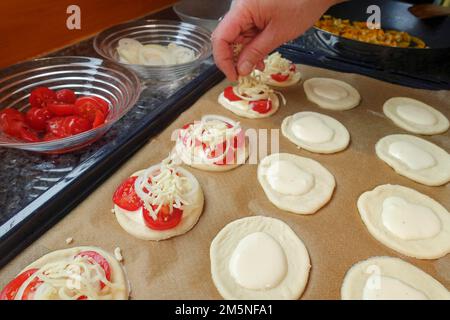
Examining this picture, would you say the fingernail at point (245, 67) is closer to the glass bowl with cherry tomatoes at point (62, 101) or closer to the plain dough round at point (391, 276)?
the glass bowl with cherry tomatoes at point (62, 101)

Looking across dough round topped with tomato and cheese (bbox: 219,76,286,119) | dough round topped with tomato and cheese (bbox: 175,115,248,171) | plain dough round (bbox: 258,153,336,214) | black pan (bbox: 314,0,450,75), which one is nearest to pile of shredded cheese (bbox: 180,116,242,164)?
dough round topped with tomato and cheese (bbox: 175,115,248,171)

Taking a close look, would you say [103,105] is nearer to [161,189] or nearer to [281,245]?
[161,189]

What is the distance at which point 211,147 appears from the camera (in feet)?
6.35

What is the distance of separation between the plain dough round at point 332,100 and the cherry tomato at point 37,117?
5.50 ft

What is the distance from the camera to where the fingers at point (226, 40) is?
1985mm

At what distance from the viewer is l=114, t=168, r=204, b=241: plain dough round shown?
156 cm

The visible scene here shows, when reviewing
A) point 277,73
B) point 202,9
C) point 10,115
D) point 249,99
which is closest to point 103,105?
point 10,115

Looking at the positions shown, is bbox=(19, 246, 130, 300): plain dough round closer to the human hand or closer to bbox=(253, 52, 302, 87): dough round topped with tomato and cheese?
the human hand

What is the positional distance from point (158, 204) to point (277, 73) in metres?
1.50

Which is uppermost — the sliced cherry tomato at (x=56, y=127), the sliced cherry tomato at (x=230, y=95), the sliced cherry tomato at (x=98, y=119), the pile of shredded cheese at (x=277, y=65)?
the pile of shredded cheese at (x=277, y=65)

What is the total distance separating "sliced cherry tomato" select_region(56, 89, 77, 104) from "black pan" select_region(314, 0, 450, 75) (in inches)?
74.4

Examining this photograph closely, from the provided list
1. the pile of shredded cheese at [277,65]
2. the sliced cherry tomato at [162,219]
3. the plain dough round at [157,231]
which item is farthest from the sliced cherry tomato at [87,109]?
the pile of shredded cheese at [277,65]

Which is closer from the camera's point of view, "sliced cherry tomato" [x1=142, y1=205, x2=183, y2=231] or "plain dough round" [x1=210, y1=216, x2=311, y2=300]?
"plain dough round" [x1=210, y1=216, x2=311, y2=300]
